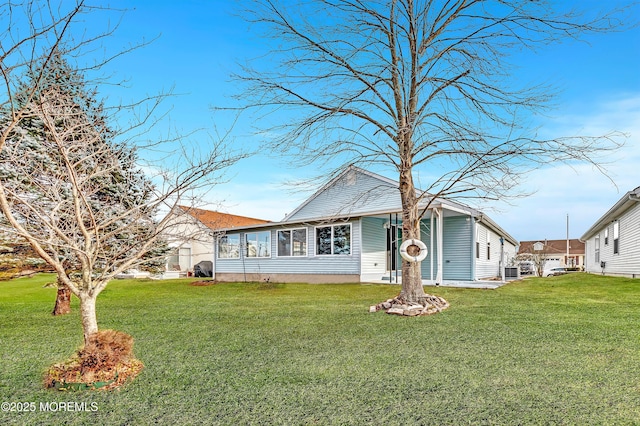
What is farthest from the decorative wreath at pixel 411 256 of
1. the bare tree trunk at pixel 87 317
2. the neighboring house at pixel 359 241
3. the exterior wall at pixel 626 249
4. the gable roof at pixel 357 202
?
the exterior wall at pixel 626 249

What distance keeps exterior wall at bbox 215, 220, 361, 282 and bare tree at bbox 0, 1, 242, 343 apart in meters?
10.2

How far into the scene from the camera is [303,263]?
1638 cm

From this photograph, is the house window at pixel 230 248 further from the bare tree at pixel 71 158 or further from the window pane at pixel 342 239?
the bare tree at pixel 71 158

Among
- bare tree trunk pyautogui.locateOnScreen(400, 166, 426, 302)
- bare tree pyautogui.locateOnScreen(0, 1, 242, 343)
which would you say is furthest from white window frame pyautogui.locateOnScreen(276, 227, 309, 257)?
bare tree pyautogui.locateOnScreen(0, 1, 242, 343)

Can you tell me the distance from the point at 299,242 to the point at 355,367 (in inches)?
485

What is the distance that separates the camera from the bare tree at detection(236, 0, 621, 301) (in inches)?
342

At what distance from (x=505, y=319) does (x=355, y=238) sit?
8145mm

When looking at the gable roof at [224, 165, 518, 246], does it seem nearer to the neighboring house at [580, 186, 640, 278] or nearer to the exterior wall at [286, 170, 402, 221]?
Result: the exterior wall at [286, 170, 402, 221]

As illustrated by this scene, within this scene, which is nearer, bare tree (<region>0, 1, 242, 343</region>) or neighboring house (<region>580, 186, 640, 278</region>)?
bare tree (<region>0, 1, 242, 343</region>)

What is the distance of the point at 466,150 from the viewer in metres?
8.36

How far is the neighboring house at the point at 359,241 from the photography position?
14.8m

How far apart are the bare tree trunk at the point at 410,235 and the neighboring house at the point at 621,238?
7902 mm

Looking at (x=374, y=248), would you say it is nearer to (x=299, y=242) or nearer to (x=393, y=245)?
(x=393, y=245)

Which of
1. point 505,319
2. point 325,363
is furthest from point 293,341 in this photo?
point 505,319
